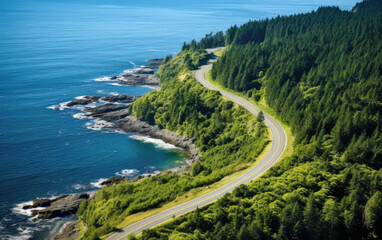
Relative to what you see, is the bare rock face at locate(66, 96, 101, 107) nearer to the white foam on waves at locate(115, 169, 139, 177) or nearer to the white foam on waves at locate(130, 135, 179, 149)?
the white foam on waves at locate(130, 135, 179, 149)

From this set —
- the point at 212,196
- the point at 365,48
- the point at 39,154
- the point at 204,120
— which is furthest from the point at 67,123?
the point at 365,48

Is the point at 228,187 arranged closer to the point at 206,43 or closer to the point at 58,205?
the point at 58,205

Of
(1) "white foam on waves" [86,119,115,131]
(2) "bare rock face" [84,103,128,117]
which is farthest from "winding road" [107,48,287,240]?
(2) "bare rock face" [84,103,128,117]

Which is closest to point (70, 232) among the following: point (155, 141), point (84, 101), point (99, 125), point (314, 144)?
point (155, 141)

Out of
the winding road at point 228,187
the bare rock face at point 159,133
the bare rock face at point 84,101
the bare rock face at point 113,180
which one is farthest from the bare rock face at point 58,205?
the bare rock face at point 84,101

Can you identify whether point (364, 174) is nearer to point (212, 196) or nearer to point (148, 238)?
point (212, 196)

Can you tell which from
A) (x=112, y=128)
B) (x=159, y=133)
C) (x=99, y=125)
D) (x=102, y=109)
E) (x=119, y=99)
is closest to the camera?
(x=159, y=133)

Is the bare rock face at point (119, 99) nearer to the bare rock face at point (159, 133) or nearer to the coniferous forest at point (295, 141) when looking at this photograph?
the coniferous forest at point (295, 141)
